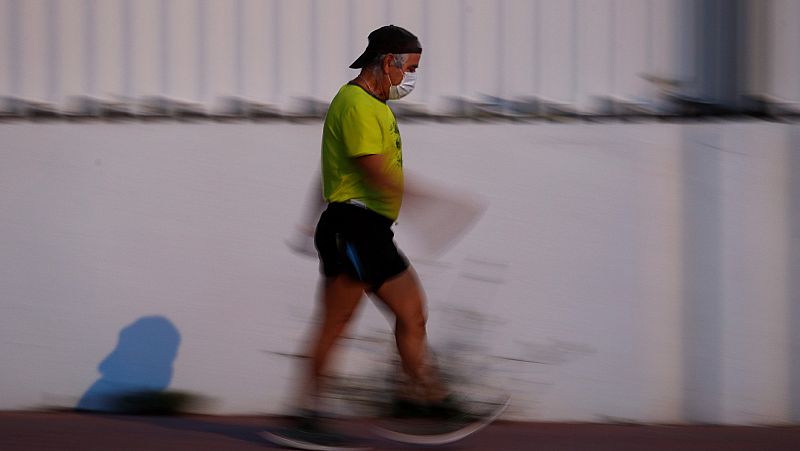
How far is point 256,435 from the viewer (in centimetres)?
523

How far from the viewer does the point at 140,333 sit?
5.72 m

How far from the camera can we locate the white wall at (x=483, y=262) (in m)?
5.54

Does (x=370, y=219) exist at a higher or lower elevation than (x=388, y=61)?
lower

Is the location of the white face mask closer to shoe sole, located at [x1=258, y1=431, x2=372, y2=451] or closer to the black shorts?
the black shorts

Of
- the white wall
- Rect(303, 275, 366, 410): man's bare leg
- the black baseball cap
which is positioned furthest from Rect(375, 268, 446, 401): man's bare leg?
the white wall

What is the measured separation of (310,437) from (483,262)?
55.8 inches

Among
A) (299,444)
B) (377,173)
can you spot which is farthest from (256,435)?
(377,173)

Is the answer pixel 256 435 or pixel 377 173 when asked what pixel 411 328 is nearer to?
pixel 377 173

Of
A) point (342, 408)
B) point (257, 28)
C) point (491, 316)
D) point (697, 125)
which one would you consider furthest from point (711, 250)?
point (257, 28)

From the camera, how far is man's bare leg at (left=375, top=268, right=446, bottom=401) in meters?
4.47

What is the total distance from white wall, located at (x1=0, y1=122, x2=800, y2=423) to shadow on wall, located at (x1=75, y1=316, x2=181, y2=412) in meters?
0.05

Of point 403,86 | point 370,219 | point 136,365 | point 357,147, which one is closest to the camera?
point 357,147

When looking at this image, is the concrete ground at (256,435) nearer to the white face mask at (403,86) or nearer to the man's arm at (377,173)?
the man's arm at (377,173)

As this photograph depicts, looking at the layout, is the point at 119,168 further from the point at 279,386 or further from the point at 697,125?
the point at 697,125
